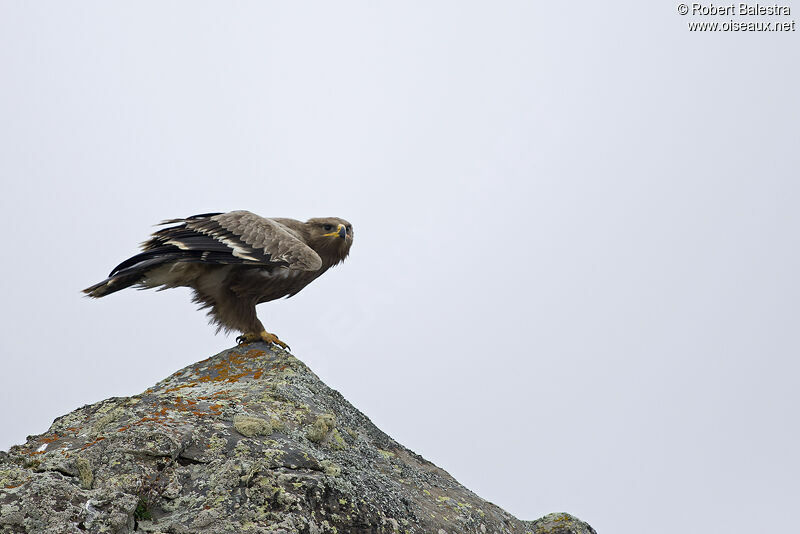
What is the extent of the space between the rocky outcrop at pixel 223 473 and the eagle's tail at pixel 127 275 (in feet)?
4.82

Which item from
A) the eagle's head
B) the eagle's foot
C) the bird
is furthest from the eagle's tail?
the eagle's head

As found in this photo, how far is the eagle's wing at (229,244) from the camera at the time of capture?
768 cm

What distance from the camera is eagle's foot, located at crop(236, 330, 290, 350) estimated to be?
7.84 metres

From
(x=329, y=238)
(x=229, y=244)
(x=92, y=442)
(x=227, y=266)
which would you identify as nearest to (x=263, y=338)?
(x=227, y=266)

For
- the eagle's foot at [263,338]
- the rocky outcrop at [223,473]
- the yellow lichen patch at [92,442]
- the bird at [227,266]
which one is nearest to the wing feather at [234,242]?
the bird at [227,266]

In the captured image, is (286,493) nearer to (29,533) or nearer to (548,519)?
(29,533)

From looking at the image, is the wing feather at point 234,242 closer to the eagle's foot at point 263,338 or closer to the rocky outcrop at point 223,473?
the eagle's foot at point 263,338

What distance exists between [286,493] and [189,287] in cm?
407

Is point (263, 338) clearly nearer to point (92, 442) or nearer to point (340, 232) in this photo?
point (340, 232)

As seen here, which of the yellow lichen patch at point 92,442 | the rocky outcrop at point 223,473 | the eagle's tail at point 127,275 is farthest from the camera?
the eagle's tail at point 127,275

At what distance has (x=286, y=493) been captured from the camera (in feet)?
15.7

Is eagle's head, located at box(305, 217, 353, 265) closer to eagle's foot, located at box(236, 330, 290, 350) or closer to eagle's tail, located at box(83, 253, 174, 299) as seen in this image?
eagle's foot, located at box(236, 330, 290, 350)

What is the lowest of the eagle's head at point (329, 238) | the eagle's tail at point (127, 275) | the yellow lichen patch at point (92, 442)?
the yellow lichen patch at point (92, 442)

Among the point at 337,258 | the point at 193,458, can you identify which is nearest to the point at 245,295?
the point at 337,258
